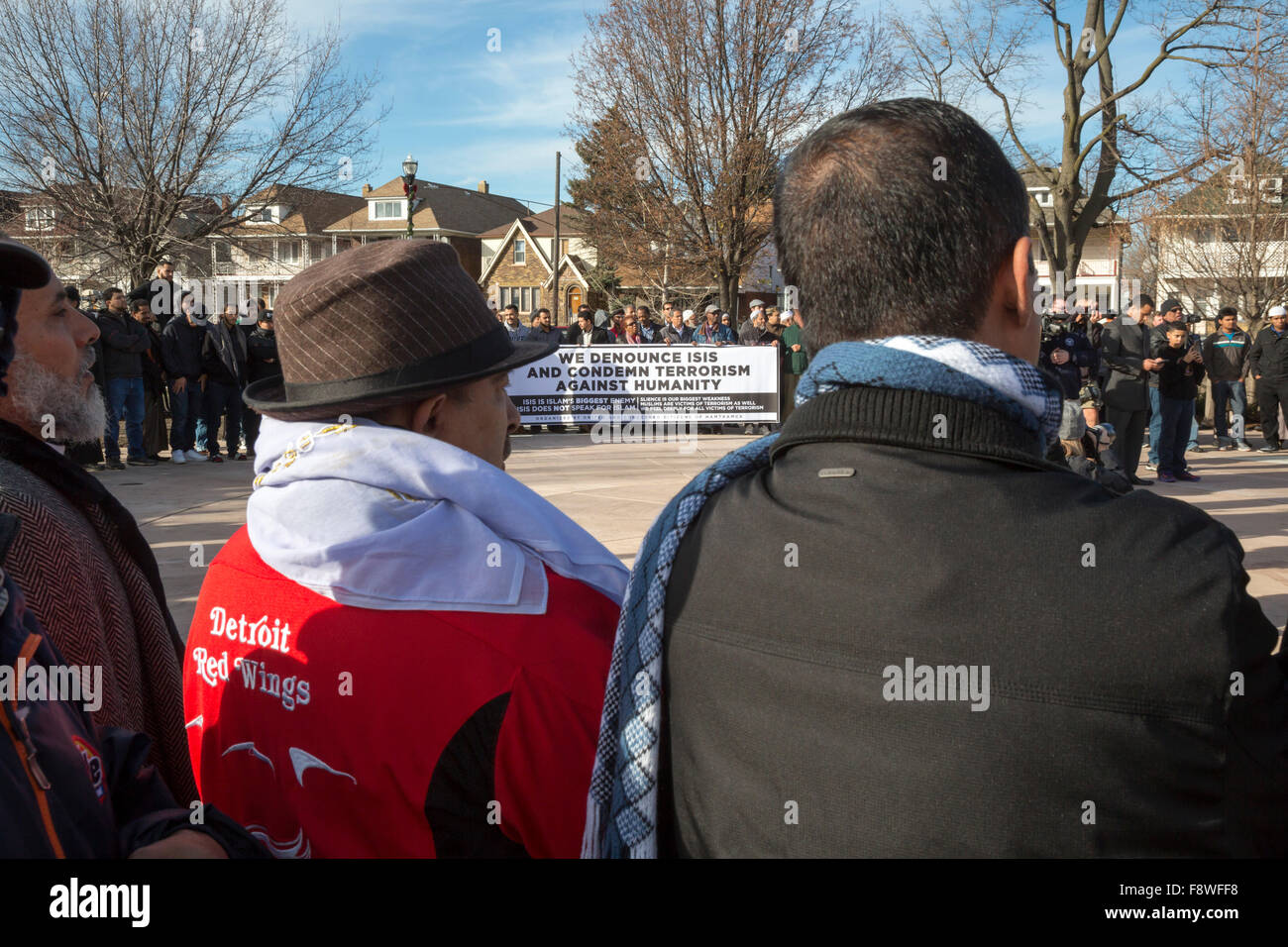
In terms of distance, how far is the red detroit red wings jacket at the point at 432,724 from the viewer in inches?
62.2

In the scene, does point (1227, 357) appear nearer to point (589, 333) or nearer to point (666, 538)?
point (589, 333)

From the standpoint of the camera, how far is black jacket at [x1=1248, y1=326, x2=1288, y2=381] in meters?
15.0

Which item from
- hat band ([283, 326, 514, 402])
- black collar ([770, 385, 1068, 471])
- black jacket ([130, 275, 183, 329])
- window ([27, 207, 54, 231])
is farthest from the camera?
window ([27, 207, 54, 231])

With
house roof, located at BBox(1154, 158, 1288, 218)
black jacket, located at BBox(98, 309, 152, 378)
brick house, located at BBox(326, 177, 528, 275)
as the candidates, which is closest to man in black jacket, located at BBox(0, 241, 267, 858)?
black jacket, located at BBox(98, 309, 152, 378)

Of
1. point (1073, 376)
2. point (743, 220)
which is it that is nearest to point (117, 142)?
point (743, 220)

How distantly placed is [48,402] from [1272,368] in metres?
16.5

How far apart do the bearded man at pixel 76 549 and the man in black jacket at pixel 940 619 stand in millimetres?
1275

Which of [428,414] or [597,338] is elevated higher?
[597,338]

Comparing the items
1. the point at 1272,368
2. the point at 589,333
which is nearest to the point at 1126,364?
the point at 1272,368

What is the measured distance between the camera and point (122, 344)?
40.3ft

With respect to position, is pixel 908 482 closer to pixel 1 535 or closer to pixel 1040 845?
pixel 1040 845

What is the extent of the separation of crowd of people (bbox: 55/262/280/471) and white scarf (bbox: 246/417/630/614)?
11.7m

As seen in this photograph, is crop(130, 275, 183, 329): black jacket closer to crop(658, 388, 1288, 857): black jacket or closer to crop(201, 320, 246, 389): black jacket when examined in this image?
crop(201, 320, 246, 389): black jacket
